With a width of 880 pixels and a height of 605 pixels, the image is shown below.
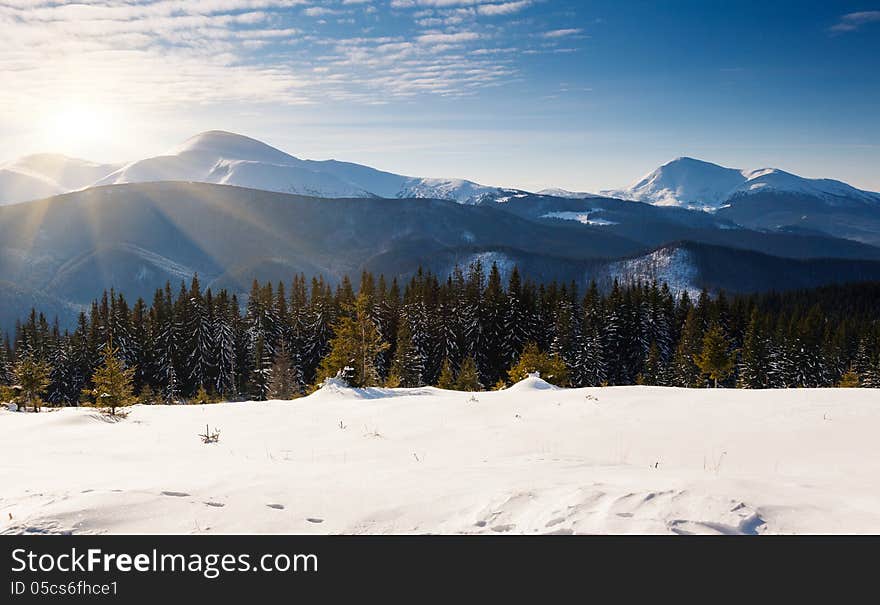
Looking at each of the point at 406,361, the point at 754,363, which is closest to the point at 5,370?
the point at 406,361

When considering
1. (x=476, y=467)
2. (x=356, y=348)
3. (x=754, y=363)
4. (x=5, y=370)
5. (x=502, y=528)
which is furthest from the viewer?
(x=5, y=370)

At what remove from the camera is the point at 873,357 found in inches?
2530

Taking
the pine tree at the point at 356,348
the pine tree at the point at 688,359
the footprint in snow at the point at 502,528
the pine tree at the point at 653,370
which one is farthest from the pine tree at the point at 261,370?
the footprint in snow at the point at 502,528

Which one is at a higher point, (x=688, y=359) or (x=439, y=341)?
(x=439, y=341)

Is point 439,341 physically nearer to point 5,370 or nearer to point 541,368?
point 541,368

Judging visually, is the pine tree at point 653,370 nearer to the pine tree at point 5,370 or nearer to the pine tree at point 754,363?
the pine tree at point 754,363

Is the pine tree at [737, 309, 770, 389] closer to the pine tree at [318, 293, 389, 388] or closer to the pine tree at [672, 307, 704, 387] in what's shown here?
the pine tree at [672, 307, 704, 387]

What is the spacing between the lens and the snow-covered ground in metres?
5.72

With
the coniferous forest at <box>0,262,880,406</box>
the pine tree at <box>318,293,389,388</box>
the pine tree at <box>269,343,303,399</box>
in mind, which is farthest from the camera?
the coniferous forest at <box>0,262,880,406</box>

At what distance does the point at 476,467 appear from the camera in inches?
349

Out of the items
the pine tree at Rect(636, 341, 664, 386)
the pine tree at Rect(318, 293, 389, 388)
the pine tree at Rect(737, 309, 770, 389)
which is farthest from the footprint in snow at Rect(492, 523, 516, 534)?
the pine tree at Rect(737, 309, 770, 389)
